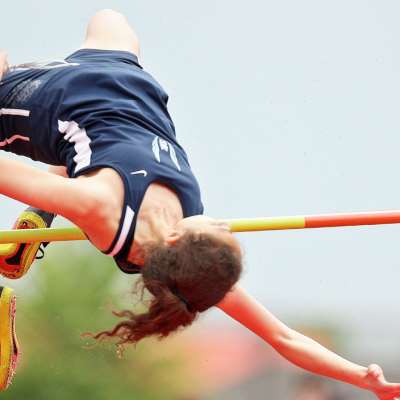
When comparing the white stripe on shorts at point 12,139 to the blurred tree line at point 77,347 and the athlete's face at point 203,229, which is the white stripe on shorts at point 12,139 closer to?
the athlete's face at point 203,229

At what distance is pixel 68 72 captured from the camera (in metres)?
4.79

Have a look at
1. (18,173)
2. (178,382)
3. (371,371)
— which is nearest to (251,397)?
(178,382)

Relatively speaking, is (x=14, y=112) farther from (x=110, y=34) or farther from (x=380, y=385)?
(x=380, y=385)

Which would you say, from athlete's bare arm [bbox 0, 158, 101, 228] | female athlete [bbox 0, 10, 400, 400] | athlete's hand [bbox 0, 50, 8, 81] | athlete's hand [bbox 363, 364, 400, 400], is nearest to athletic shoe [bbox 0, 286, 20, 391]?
female athlete [bbox 0, 10, 400, 400]

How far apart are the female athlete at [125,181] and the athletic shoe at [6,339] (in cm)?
88

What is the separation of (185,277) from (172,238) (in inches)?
5.7

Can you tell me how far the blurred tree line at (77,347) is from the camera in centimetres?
1738

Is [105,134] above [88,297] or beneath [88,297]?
above

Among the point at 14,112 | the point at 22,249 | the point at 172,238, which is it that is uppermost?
the point at 14,112

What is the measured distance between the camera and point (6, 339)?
18.1ft

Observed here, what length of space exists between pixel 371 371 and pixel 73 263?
1340 centimetres

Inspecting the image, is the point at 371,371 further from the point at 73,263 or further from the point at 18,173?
the point at 73,263

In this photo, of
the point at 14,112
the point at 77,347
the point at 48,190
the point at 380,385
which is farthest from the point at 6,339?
the point at 77,347

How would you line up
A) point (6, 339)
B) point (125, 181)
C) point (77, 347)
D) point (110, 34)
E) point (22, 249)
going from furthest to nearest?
point (77, 347), point (22, 249), point (6, 339), point (110, 34), point (125, 181)
